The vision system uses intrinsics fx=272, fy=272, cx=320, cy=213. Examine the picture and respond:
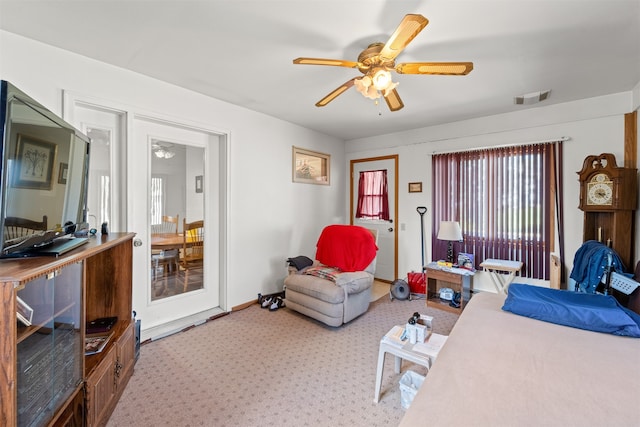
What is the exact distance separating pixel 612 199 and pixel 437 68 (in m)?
2.38

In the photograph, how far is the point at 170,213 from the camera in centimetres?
296

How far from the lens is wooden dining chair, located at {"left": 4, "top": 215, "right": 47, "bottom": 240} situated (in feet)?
3.47

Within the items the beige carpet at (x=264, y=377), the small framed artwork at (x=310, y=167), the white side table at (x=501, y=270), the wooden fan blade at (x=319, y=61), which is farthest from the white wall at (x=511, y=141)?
the wooden fan blade at (x=319, y=61)

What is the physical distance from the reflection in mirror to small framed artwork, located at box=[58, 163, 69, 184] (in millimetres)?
1373

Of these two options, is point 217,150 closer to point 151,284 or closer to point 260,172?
Answer: point 260,172

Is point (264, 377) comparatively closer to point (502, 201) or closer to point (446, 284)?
point (446, 284)

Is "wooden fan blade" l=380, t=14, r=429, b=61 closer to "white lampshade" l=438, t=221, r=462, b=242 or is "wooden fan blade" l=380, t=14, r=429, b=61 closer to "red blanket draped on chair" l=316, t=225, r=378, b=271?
"red blanket draped on chair" l=316, t=225, r=378, b=271

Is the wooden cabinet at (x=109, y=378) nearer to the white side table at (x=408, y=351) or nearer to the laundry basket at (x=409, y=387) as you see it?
the white side table at (x=408, y=351)

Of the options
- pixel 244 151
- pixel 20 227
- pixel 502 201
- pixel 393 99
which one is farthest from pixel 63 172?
pixel 502 201

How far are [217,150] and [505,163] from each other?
145 inches

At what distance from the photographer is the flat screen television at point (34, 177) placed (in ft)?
3.37

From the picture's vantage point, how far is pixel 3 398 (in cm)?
88

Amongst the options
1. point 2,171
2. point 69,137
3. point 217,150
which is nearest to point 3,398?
point 2,171

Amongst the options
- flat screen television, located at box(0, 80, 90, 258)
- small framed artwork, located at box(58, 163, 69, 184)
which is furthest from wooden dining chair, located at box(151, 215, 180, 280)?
small framed artwork, located at box(58, 163, 69, 184)
